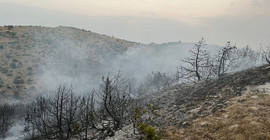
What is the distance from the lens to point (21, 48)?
235ft

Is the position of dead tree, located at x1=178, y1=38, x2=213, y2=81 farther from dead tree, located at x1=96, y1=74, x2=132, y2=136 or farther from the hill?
dead tree, located at x1=96, y1=74, x2=132, y2=136

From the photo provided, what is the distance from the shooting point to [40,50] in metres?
74.1

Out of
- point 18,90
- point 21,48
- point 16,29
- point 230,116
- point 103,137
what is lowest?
point 18,90

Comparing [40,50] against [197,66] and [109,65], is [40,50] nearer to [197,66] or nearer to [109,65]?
[109,65]

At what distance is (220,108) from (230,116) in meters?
1.66

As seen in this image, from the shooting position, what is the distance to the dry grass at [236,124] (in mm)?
9789

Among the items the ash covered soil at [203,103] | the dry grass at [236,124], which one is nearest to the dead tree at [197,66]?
the ash covered soil at [203,103]

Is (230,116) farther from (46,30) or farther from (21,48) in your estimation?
(46,30)

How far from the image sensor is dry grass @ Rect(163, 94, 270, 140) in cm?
979

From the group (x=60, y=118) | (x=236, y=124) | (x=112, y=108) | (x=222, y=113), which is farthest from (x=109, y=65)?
(x=236, y=124)

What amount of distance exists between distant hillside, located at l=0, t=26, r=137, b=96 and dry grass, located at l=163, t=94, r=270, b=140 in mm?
51400

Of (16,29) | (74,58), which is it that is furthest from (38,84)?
(16,29)

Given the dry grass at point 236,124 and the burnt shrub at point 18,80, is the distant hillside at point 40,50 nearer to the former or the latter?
the burnt shrub at point 18,80

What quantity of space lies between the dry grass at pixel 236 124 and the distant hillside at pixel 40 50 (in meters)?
51.4
